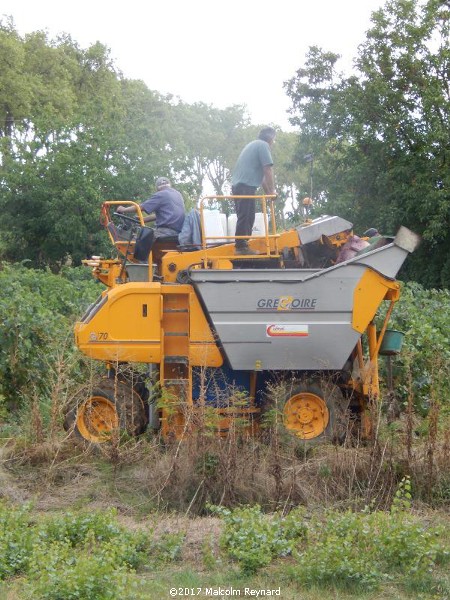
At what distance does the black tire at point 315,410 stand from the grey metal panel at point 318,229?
4.86 ft

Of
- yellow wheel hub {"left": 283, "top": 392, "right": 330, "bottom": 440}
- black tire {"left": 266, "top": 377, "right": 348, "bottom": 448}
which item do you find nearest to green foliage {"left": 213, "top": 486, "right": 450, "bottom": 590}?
black tire {"left": 266, "top": 377, "right": 348, "bottom": 448}

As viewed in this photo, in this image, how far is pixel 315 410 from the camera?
10.5m

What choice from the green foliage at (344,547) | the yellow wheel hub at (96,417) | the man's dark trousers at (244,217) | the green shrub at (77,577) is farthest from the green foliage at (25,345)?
the green shrub at (77,577)

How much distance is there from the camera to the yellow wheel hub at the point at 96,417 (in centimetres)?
1045

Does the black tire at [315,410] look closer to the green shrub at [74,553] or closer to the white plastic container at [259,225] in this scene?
the white plastic container at [259,225]

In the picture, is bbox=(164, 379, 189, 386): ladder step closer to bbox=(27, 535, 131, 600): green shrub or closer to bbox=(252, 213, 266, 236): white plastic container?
bbox=(252, 213, 266, 236): white plastic container

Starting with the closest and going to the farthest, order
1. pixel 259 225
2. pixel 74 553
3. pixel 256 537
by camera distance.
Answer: pixel 74 553, pixel 256 537, pixel 259 225

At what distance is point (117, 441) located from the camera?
9.57 meters

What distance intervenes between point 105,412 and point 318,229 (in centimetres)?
295

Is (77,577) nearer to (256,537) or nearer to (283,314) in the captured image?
(256,537)

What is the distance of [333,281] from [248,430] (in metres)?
1.73

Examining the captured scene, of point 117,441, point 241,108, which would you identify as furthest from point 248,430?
point 241,108

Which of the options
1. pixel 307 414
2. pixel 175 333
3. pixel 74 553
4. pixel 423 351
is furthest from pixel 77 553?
pixel 423 351

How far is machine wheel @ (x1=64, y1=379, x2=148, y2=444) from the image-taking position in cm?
1042
